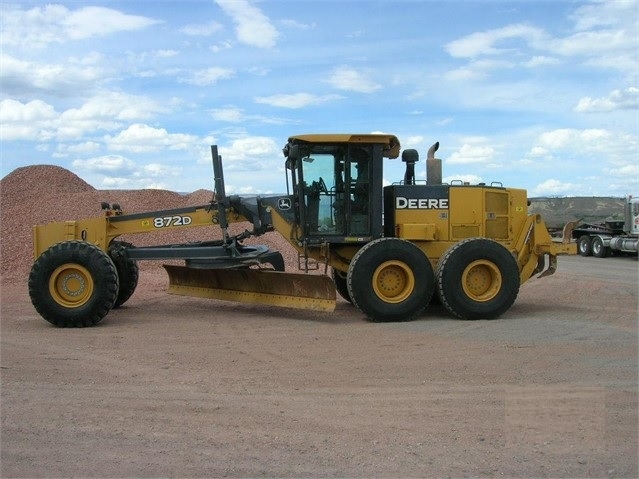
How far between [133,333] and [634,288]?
461 inches

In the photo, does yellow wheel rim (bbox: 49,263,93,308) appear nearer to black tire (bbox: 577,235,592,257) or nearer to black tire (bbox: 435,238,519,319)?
black tire (bbox: 435,238,519,319)

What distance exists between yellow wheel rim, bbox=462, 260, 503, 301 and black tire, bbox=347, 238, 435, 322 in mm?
592

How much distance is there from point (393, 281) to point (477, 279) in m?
1.39

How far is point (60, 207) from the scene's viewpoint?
2150cm

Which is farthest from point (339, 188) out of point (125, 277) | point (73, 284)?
point (73, 284)

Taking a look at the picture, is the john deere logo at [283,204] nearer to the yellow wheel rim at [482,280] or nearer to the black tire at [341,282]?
the black tire at [341,282]

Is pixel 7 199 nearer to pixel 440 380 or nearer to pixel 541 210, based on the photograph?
pixel 440 380

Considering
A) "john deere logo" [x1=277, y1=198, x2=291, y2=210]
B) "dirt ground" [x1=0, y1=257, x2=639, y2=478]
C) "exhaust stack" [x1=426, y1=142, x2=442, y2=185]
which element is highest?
"exhaust stack" [x1=426, y1=142, x2=442, y2=185]

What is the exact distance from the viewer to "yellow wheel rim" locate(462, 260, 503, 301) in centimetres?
1080

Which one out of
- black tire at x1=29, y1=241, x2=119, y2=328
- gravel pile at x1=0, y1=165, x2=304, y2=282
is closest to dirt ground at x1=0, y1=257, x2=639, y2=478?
black tire at x1=29, y1=241, x2=119, y2=328

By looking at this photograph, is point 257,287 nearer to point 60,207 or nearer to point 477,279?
point 477,279

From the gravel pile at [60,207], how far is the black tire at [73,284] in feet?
18.5

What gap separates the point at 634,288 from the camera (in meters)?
15.8

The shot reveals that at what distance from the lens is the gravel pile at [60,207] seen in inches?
701
